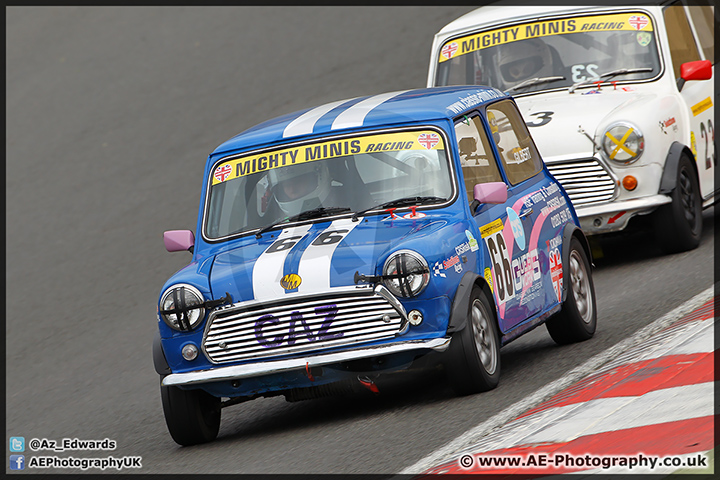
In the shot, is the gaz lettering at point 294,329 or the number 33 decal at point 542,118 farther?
the number 33 decal at point 542,118

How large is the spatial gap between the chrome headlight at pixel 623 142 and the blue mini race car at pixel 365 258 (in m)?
1.96

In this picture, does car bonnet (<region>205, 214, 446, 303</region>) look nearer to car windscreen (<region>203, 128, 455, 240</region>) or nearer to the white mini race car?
car windscreen (<region>203, 128, 455, 240</region>)

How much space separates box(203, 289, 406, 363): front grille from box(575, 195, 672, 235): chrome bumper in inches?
160

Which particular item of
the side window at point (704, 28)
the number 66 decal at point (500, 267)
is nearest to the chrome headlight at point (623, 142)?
the side window at point (704, 28)

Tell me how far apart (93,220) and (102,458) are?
759cm

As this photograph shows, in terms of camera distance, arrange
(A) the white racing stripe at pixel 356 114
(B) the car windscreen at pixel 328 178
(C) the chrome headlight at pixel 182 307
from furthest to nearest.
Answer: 1. (A) the white racing stripe at pixel 356 114
2. (B) the car windscreen at pixel 328 178
3. (C) the chrome headlight at pixel 182 307

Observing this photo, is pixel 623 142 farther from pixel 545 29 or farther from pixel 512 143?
pixel 512 143

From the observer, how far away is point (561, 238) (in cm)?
791

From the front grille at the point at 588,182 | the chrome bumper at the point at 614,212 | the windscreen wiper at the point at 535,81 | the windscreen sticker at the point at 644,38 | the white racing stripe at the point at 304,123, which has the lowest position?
the chrome bumper at the point at 614,212

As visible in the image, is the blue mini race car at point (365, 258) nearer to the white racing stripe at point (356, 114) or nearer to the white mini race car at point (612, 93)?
the white racing stripe at point (356, 114)

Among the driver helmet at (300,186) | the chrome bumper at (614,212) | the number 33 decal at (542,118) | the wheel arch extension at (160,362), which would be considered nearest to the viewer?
the wheel arch extension at (160,362)

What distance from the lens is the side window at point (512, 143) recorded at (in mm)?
7789

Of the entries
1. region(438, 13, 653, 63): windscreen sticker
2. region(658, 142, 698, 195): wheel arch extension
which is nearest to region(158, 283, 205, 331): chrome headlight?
region(658, 142, 698, 195): wheel arch extension

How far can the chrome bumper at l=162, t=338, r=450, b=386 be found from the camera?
6266 mm
